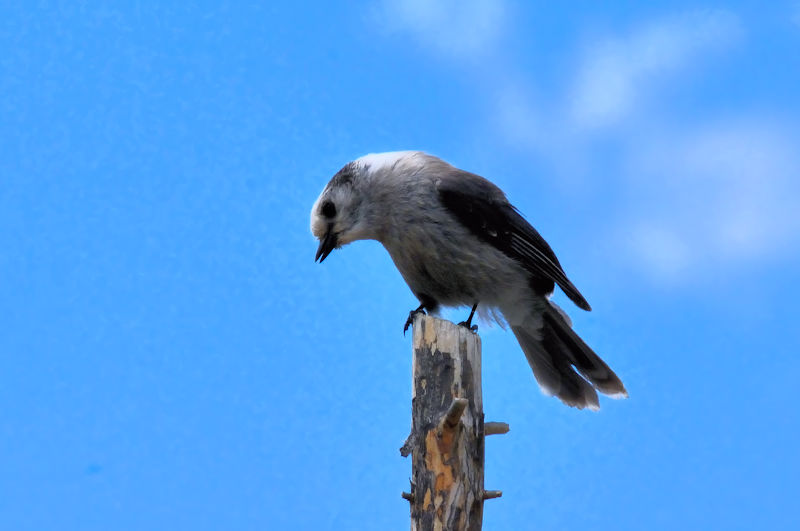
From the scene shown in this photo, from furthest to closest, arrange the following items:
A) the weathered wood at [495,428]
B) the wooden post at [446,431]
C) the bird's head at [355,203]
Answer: the bird's head at [355,203]
the weathered wood at [495,428]
the wooden post at [446,431]

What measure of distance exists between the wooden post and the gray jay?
77cm

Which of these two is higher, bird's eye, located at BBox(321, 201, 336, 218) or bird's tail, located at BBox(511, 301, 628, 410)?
bird's eye, located at BBox(321, 201, 336, 218)

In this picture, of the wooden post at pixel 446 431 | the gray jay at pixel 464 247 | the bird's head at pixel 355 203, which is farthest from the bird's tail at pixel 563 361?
the wooden post at pixel 446 431

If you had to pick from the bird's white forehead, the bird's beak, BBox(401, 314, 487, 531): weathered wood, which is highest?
the bird's white forehead

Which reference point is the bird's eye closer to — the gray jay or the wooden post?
the gray jay

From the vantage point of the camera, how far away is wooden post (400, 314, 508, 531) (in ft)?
14.0

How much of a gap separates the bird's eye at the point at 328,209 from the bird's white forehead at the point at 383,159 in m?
0.33

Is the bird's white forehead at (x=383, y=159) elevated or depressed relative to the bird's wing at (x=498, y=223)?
elevated

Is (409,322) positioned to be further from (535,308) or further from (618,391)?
(618,391)

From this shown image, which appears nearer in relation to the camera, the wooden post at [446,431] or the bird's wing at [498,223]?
the wooden post at [446,431]

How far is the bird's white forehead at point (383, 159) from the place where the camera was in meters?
5.70

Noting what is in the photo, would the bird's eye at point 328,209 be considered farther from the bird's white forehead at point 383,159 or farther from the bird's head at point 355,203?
the bird's white forehead at point 383,159

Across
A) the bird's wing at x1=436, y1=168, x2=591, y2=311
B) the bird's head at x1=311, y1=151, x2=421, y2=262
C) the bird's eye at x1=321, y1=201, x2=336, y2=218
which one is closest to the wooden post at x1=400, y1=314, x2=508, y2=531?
the bird's wing at x1=436, y1=168, x2=591, y2=311

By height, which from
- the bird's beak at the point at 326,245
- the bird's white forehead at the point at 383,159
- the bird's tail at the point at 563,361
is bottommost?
the bird's tail at the point at 563,361
